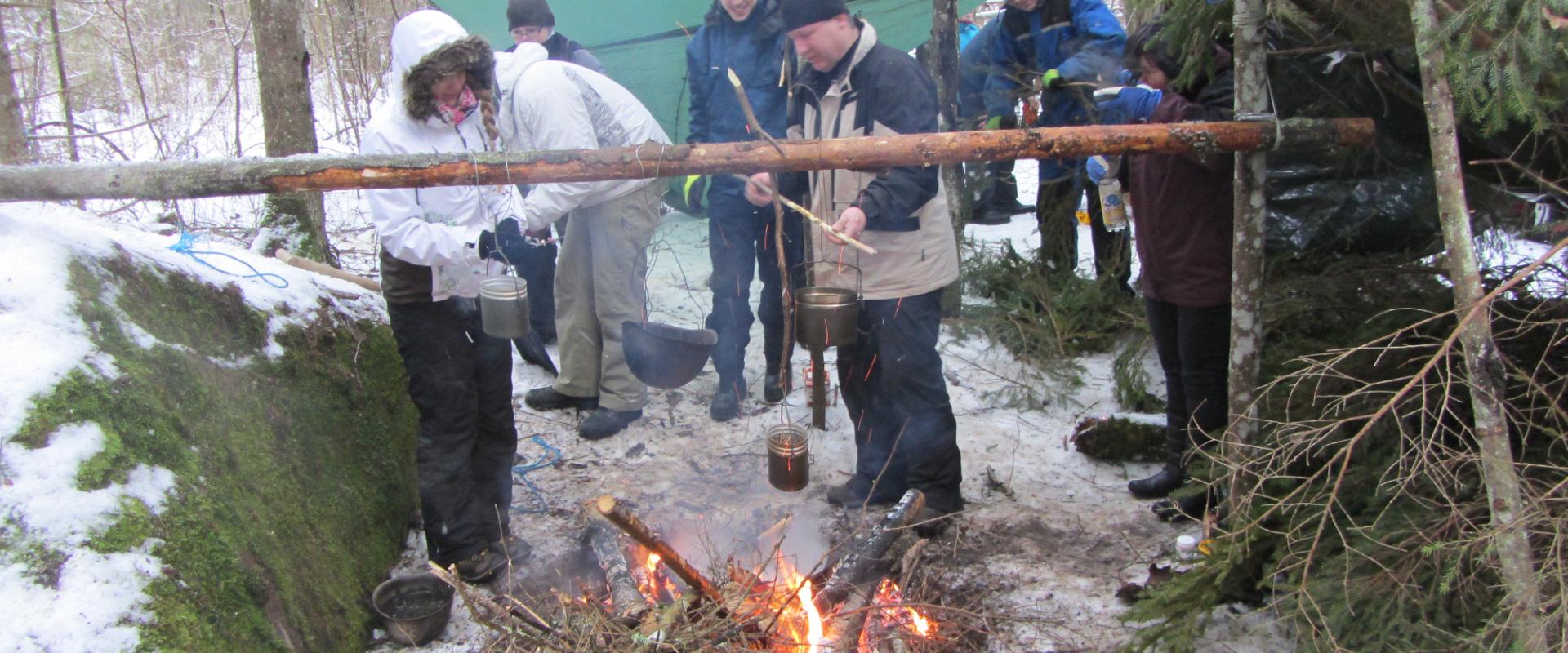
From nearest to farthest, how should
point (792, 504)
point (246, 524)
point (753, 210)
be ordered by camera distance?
point (246, 524)
point (792, 504)
point (753, 210)

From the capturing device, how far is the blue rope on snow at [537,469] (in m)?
4.44

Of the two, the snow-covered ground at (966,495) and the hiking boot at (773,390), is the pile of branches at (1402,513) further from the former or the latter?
the hiking boot at (773,390)

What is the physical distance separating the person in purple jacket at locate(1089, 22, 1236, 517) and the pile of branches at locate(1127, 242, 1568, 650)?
0.71 m

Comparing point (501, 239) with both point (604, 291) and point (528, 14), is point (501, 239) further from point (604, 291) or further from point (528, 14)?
point (528, 14)

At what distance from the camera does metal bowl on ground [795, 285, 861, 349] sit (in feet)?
11.2

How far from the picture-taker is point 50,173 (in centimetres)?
292

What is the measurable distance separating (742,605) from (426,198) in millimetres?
1929

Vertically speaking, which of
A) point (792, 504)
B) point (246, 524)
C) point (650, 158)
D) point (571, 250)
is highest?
point (650, 158)

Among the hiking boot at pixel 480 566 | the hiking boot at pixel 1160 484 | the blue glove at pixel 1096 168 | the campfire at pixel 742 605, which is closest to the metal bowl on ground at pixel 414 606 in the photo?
the hiking boot at pixel 480 566

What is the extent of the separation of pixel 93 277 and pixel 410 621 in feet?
5.22

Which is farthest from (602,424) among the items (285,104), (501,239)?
(285,104)

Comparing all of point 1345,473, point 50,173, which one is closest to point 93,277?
point 50,173

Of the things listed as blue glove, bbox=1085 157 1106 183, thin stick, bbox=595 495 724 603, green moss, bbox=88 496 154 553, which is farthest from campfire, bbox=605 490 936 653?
blue glove, bbox=1085 157 1106 183

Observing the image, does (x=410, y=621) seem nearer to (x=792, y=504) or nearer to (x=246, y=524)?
(x=246, y=524)
